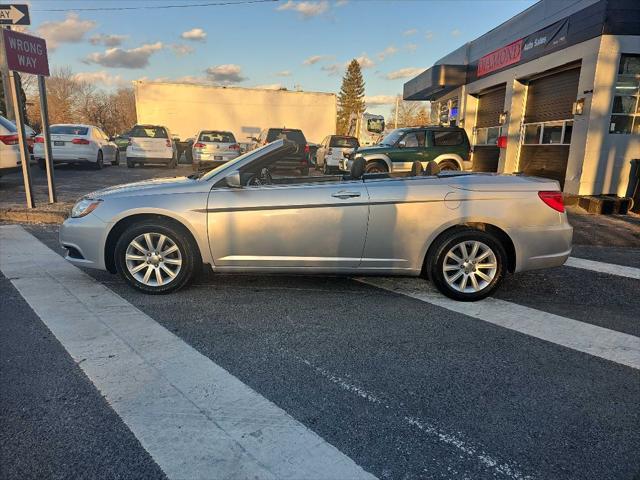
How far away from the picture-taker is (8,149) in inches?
410

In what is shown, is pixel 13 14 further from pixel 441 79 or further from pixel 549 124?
pixel 441 79

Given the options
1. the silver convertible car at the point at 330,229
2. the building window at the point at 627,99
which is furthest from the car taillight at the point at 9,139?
the building window at the point at 627,99

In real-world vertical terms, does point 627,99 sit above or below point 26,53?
below

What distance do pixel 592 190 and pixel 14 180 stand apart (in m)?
15.5

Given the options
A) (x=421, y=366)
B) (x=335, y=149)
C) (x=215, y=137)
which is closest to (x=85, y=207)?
(x=421, y=366)

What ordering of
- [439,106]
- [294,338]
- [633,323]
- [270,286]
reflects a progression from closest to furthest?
1. [294,338]
2. [633,323]
3. [270,286]
4. [439,106]

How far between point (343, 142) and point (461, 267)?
14.9 metres

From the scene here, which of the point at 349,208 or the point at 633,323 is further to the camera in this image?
the point at 349,208

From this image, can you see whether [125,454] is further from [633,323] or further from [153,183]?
[633,323]

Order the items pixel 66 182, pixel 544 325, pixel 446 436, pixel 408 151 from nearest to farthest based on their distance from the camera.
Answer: pixel 446 436 < pixel 544 325 < pixel 408 151 < pixel 66 182

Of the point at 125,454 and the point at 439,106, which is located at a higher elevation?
the point at 439,106

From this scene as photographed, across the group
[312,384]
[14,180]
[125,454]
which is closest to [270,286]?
[312,384]

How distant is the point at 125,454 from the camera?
2.17 metres

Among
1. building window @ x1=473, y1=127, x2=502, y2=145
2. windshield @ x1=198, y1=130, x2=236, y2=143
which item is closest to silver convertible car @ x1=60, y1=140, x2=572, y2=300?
building window @ x1=473, y1=127, x2=502, y2=145
